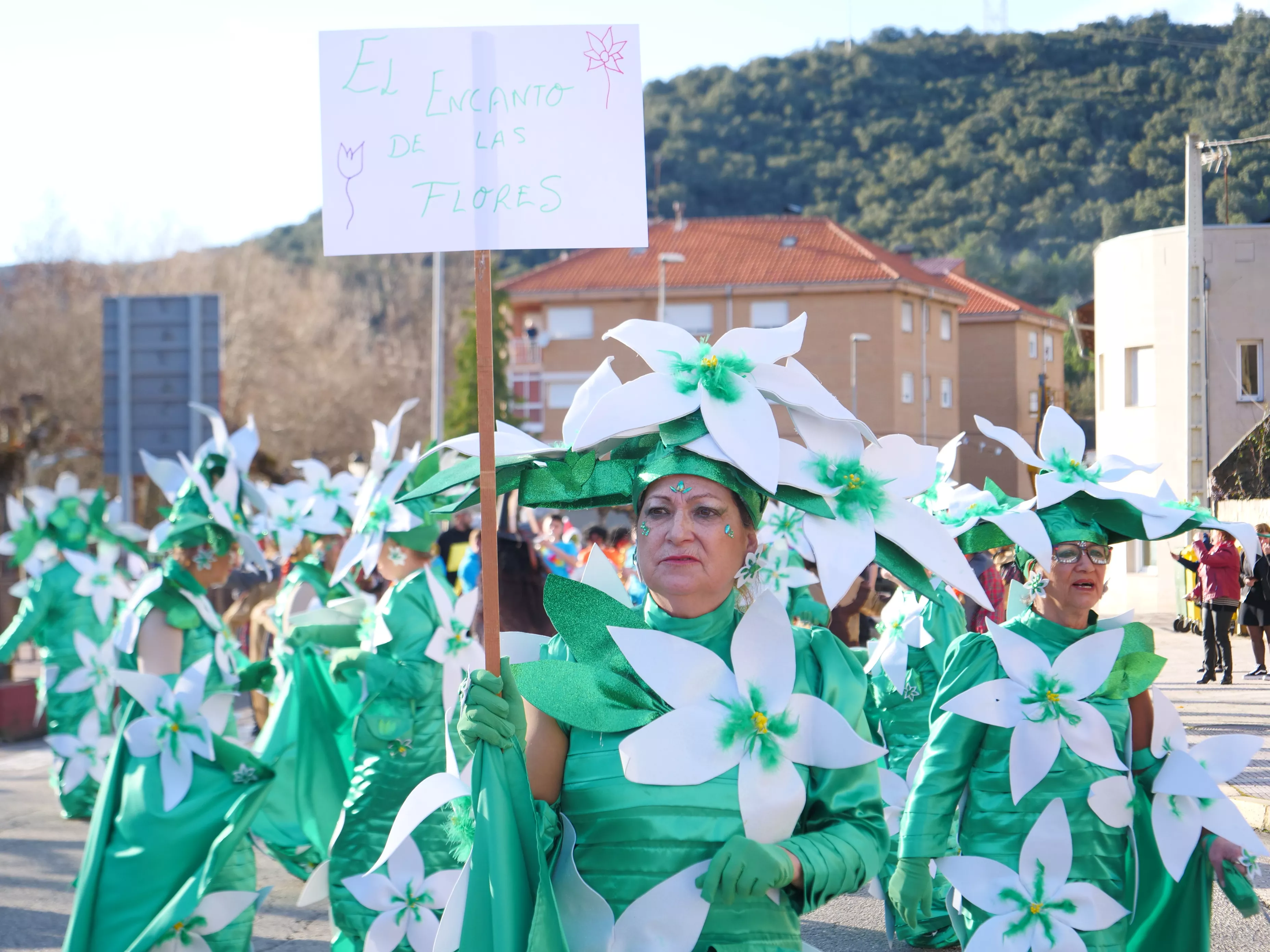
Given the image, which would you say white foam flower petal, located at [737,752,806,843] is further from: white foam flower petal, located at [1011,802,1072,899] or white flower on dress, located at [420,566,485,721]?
white flower on dress, located at [420,566,485,721]

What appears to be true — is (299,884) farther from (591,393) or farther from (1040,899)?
(591,393)

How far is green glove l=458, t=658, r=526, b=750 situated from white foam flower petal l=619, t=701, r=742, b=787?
22 cm

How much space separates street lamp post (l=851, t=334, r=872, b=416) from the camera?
41.0 metres

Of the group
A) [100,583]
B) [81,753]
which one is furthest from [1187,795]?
[100,583]

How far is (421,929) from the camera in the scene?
5.17m

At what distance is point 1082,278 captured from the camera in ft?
47.3

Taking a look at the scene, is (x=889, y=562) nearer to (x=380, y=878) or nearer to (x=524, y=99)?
(x=524, y=99)

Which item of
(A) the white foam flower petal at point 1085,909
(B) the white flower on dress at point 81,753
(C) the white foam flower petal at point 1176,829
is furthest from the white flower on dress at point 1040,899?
(B) the white flower on dress at point 81,753

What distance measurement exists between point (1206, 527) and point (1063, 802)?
3.07 feet

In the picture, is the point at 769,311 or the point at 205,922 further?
the point at 769,311

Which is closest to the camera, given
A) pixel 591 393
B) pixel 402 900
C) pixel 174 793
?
pixel 591 393

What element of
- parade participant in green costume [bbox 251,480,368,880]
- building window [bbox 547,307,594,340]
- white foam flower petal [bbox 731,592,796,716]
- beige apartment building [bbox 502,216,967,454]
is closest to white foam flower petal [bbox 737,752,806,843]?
white foam flower petal [bbox 731,592,796,716]


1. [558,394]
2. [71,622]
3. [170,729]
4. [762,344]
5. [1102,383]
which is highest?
[558,394]

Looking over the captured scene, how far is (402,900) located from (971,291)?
32.7 m
